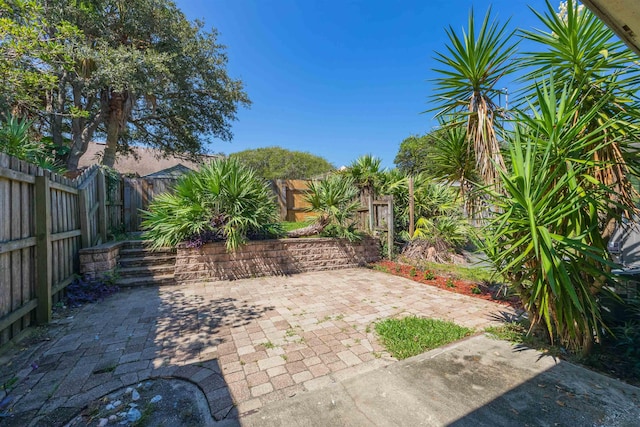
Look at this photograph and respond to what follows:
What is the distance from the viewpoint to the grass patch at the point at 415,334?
2670mm

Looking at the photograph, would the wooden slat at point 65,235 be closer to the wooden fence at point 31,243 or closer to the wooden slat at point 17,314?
the wooden fence at point 31,243

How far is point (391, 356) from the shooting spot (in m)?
2.57

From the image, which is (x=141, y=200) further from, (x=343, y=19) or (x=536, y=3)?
(x=536, y=3)

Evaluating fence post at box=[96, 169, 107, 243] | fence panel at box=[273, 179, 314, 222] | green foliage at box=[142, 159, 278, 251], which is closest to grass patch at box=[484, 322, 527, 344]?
green foliage at box=[142, 159, 278, 251]

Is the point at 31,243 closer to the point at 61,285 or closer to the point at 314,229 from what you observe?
the point at 61,285

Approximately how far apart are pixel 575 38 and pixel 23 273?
5938 millimetres

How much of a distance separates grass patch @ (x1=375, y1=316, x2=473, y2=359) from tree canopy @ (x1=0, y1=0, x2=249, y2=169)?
9.68m

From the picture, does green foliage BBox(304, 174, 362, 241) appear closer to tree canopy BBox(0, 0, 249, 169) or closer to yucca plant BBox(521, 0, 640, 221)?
yucca plant BBox(521, 0, 640, 221)

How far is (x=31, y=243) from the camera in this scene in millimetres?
2967

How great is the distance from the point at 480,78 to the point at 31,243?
5.55 meters

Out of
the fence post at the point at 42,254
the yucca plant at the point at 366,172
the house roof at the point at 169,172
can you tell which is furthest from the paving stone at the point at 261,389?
the house roof at the point at 169,172

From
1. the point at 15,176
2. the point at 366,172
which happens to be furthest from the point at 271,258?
the point at 15,176

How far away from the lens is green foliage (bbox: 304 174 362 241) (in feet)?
20.8

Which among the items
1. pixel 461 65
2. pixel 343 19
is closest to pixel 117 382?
pixel 461 65
